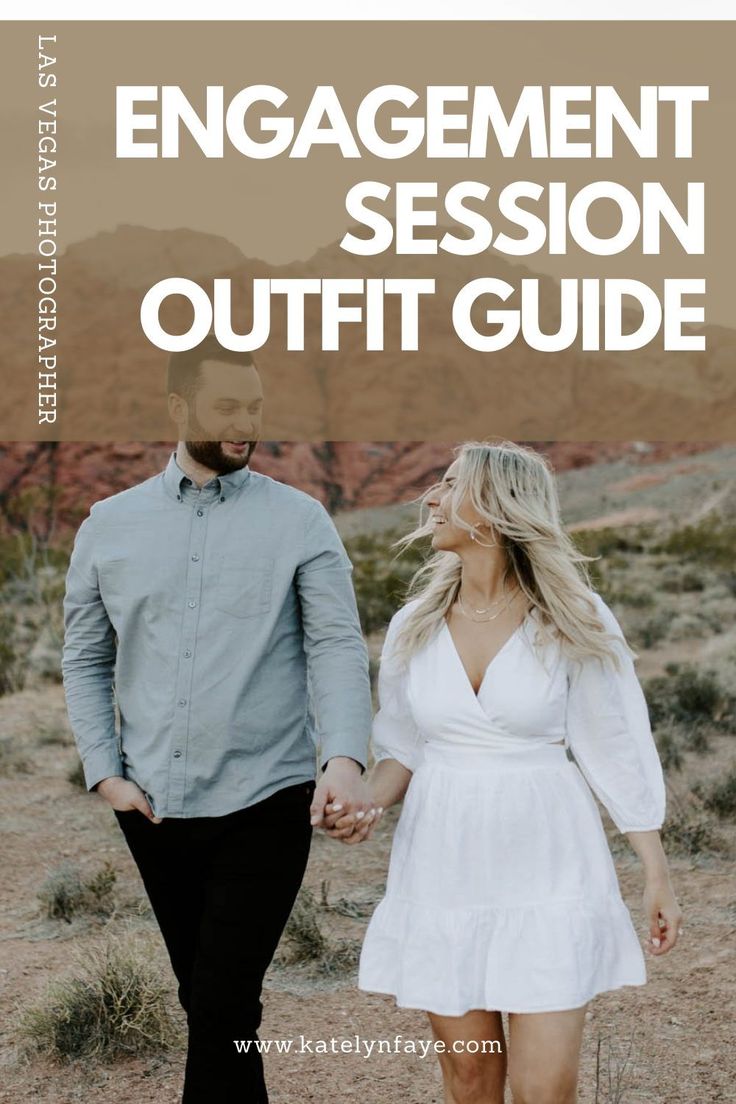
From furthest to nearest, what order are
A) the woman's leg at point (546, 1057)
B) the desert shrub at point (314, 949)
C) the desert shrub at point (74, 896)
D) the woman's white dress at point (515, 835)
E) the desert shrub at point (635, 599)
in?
1. the desert shrub at point (635, 599)
2. the desert shrub at point (74, 896)
3. the desert shrub at point (314, 949)
4. the woman's white dress at point (515, 835)
5. the woman's leg at point (546, 1057)

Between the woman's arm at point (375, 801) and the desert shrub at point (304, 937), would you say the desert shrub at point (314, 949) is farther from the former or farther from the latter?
the woman's arm at point (375, 801)

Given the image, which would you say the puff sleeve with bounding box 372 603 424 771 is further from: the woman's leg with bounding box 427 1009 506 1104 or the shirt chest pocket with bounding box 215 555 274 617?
the woman's leg with bounding box 427 1009 506 1104

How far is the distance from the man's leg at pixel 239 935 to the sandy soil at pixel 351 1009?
169 cm

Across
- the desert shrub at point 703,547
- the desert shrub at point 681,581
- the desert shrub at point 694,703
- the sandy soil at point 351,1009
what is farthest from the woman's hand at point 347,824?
the desert shrub at point 703,547

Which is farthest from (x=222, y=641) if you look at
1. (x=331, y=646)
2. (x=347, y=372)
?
(x=347, y=372)

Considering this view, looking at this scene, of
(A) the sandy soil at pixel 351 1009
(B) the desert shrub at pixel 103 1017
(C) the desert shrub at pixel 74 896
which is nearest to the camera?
(A) the sandy soil at pixel 351 1009

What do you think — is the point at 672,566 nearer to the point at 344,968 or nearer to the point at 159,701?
the point at 344,968

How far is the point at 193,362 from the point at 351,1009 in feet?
10.8

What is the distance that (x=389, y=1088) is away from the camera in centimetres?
484

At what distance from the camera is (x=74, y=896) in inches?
273

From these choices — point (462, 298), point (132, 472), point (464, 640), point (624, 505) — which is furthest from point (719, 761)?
point (132, 472)

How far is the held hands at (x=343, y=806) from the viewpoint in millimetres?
3049

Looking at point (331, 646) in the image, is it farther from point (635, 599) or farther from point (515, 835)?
point (635, 599)

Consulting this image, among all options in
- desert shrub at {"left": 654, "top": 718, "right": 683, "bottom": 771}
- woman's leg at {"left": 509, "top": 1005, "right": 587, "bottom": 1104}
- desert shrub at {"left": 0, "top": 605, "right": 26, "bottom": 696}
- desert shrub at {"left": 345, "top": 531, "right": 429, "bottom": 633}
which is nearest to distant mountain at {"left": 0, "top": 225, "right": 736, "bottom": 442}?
desert shrub at {"left": 345, "top": 531, "right": 429, "bottom": 633}
